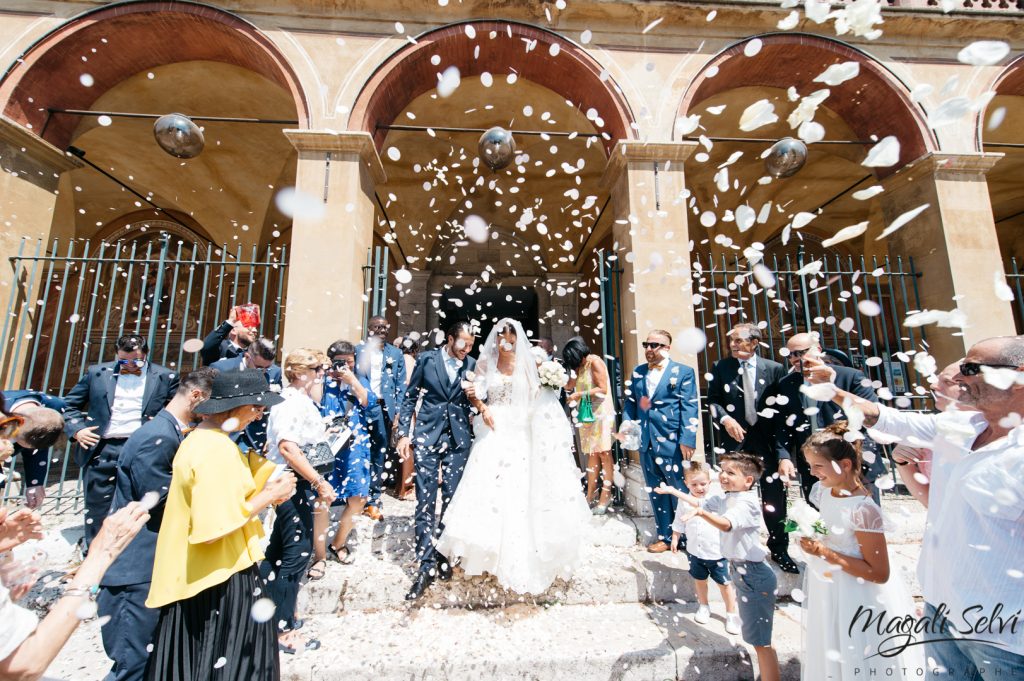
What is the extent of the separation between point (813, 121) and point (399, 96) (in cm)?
705

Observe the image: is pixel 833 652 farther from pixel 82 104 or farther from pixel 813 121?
pixel 82 104

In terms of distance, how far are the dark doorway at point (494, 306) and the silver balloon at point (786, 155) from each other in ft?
17.5

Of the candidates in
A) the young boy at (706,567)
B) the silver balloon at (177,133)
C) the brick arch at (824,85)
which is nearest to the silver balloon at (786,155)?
the brick arch at (824,85)

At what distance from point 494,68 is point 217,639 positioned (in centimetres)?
757

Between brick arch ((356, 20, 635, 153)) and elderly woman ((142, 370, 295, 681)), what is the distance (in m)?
5.23

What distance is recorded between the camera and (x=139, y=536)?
244 centimetres

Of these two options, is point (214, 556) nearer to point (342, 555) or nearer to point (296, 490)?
point (296, 490)

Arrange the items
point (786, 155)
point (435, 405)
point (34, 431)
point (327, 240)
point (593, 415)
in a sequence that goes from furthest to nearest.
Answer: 1. point (786, 155)
2. point (327, 240)
3. point (593, 415)
4. point (435, 405)
5. point (34, 431)

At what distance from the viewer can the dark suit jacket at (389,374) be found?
5066mm

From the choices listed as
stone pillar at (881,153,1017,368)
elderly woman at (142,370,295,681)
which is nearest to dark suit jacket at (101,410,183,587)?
elderly woman at (142,370,295,681)

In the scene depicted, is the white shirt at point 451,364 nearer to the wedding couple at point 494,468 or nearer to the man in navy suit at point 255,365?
the wedding couple at point 494,468

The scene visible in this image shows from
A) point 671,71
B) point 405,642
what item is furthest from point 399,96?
point 405,642

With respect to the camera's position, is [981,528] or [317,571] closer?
[981,528]

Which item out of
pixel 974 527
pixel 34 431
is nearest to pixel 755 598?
pixel 974 527
